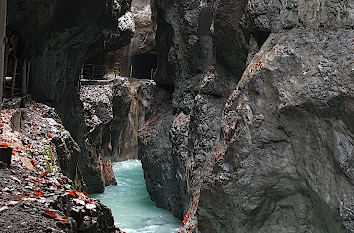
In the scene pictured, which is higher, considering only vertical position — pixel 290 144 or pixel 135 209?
pixel 290 144

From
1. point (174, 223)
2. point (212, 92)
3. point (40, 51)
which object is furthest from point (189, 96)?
point (40, 51)

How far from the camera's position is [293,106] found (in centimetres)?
701

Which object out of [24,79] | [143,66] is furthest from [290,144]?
[143,66]

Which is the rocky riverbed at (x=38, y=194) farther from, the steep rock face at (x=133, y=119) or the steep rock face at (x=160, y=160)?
the steep rock face at (x=133, y=119)

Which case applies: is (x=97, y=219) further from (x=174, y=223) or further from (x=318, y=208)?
(x=174, y=223)

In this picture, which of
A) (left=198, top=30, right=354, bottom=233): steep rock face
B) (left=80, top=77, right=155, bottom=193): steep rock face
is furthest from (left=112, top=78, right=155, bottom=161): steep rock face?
(left=198, top=30, right=354, bottom=233): steep rock face

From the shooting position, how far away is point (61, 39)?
15414mm

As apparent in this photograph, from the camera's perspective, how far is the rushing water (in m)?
14.5

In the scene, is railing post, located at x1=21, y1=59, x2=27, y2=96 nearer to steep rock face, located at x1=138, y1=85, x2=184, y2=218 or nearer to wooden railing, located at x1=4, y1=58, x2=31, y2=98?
wooden railing, located at x1=4, y1=58, x2=31, y2=98

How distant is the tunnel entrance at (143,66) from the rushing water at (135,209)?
13.1 meters

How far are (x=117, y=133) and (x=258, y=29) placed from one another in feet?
59.6

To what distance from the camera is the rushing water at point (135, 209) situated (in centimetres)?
1447

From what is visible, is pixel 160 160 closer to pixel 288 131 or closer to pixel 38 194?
pixel 288 131

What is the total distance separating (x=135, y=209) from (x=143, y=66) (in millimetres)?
20269
